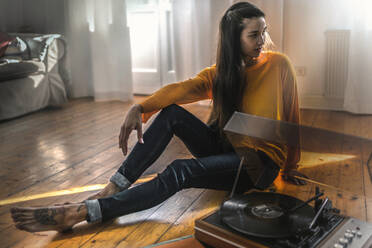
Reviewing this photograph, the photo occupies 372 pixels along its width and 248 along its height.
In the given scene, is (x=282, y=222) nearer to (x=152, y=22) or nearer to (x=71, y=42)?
(x=152, y=22)

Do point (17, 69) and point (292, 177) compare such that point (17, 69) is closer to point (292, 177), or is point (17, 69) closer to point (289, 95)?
point (289, 95)

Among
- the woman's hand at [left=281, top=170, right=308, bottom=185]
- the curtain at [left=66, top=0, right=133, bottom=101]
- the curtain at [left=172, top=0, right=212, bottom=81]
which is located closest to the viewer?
the woman's hand at [left=281, top=170, right=308, bottom=185]

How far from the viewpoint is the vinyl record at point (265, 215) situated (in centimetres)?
81

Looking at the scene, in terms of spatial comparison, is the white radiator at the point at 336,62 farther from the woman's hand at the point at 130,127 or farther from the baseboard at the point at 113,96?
the woman's hand at the point at 130,127

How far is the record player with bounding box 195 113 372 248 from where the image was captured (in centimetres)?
72

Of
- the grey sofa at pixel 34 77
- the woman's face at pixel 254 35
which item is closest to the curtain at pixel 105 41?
the grey sofa at pixel 34 77

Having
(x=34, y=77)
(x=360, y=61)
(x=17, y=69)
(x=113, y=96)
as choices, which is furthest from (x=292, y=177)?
(x=113, y=96)

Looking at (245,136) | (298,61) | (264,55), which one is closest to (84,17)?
(298,61)

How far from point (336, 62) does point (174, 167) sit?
2.02 m

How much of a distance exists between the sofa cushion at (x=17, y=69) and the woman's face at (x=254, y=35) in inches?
79.3

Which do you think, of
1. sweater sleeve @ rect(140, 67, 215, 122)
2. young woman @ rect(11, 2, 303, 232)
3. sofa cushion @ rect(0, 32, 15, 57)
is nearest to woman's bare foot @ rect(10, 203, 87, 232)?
young woman @ rect(11, 2, 303, 232)

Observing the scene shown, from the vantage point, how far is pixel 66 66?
11.3ft

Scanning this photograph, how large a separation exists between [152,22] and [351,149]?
3204 millimetres

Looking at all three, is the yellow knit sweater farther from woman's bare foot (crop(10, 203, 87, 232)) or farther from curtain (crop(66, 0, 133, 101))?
curtain (crop(66, 0, 133, 101))
